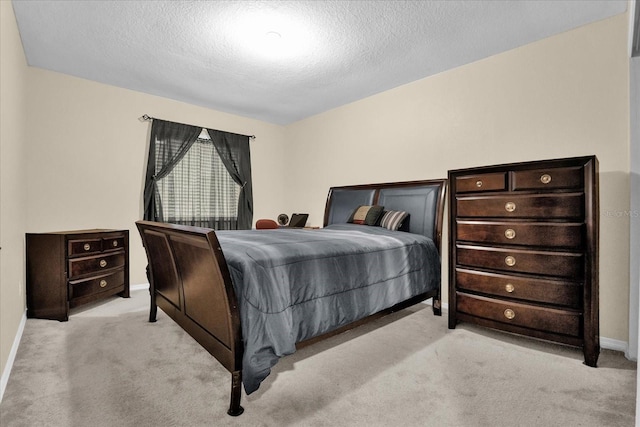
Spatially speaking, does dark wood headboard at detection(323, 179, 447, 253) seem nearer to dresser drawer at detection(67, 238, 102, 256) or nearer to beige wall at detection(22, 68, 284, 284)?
beige wall at detection(22, 68, 284, 284)

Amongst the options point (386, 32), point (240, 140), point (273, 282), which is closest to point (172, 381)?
point (273, 282)

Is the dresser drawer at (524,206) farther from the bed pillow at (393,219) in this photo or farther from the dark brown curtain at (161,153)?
the dark brown curtain at (161,153)

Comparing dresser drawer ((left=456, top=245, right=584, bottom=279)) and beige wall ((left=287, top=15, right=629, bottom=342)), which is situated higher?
beige wall ((left=287, top=15, right=629, bottom=342))

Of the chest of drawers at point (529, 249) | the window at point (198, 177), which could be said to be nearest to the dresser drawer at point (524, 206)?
the chest of drawers at point (529, 249)

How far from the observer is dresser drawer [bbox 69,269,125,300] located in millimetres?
3117

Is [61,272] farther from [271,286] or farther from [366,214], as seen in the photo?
[366,214]

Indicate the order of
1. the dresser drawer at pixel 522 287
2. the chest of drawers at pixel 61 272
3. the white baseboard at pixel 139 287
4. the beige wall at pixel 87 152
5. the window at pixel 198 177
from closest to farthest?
the dresser drawer at pixel 522 287 < the chest of drawers at pixel 61 272 < the beige wall at pixel 87 152 < the white baseboard at pixel 139 287 < the window at pixel 198 177

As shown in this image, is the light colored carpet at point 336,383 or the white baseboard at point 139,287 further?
the white baseboard at point 139,287

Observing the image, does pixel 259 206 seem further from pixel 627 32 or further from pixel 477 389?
pixel 627 32

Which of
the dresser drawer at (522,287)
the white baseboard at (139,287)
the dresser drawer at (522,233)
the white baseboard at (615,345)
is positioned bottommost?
the white baseboard at (615,345)

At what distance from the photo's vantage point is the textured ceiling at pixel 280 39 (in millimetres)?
2467

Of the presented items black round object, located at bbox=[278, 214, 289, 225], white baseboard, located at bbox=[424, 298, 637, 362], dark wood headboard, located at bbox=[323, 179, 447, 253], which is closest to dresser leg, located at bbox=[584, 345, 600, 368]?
white baseboard, located at bbox=[424, 298, 637, 362]

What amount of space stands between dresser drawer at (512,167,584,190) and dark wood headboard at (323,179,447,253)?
1014 millimetres

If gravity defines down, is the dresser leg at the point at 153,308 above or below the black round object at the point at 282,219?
below
